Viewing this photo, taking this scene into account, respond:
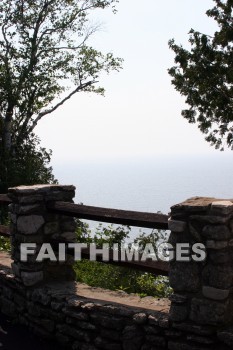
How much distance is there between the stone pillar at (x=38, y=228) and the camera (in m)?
5.39

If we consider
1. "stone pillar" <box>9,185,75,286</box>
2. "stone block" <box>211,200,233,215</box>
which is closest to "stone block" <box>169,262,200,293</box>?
"stone block" <box>211,200,233,215</box>

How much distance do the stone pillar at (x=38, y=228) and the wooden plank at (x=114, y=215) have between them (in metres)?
Result: 0.17

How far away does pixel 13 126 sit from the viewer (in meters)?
21.4

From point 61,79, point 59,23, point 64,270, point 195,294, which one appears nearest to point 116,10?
point 59,23

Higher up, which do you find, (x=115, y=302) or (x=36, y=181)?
(x=36, y=181)

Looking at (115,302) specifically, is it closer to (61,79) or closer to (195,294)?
(195,294)

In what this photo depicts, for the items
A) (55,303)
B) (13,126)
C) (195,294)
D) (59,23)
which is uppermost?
(59,23)

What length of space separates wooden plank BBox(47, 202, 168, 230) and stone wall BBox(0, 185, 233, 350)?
236 mm

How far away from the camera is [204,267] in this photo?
12.6ft

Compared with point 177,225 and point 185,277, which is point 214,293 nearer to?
point 185,277

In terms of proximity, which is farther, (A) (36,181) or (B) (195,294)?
(A) (36,181)

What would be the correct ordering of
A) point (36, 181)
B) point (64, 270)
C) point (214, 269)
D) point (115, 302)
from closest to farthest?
point (214, 269) < point (115, 302) < point (64, 270) < point (36, 181)

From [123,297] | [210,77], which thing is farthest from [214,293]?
[210,77]

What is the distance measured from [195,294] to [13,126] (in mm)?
18794
